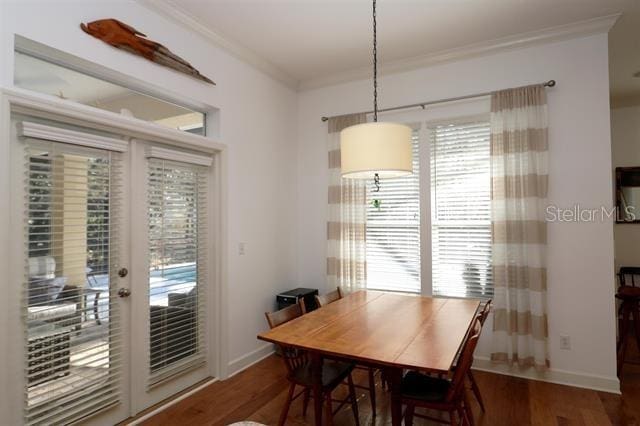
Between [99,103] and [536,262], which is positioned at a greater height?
[99,103]

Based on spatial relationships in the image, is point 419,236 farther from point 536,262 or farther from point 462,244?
point 536,262

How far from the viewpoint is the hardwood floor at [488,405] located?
2492 mm

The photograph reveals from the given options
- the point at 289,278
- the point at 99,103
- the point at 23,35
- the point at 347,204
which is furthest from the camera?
the point at 289,278

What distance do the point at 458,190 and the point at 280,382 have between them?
242 cm

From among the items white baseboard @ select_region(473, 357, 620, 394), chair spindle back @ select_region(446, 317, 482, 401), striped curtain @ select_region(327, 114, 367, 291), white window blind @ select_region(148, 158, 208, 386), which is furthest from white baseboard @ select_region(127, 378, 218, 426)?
white baseboard @ select_region(473, 357, 620, 394)

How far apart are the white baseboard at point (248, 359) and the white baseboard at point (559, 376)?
2.05 meters

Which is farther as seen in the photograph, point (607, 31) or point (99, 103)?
point (607, 31)

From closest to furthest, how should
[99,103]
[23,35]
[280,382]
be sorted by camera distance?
[23,35], [99,103], [280,382]

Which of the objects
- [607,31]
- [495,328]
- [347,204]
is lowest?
[495,328]

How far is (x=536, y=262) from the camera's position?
121 inches

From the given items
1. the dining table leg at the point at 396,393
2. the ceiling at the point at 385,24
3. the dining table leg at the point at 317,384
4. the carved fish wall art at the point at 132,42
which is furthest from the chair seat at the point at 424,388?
the carved fish wall art at the point at 132,42

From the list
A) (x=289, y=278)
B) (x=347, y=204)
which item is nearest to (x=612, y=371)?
(x=347, y=204)

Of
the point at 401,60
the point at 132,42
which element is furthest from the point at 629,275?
the point at 132,42

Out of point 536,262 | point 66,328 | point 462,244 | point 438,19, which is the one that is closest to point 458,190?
point 462,244
